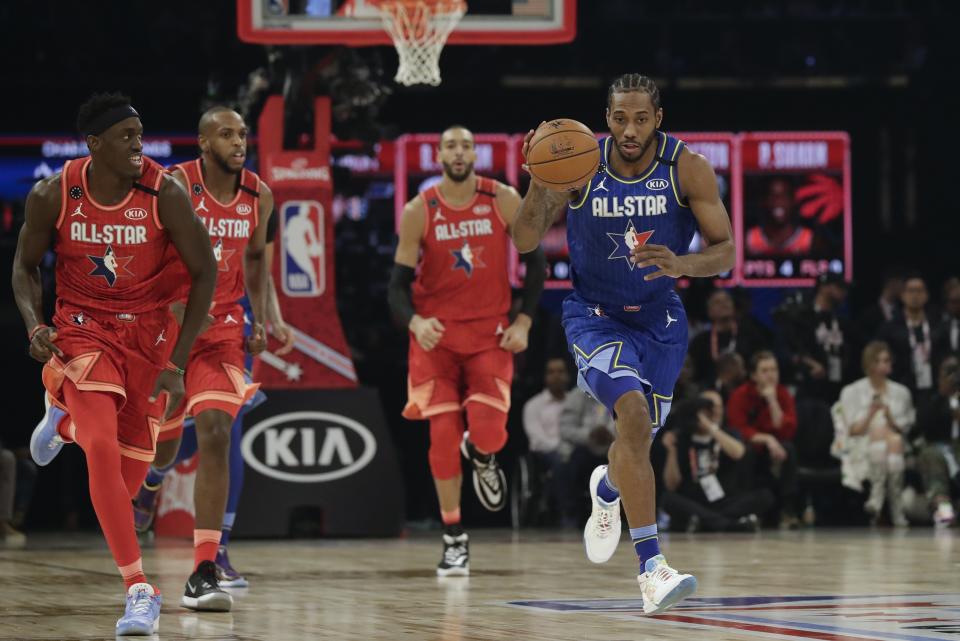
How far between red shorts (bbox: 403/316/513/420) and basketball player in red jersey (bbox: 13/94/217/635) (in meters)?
2.64

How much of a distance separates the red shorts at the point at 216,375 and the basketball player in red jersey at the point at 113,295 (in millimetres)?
947

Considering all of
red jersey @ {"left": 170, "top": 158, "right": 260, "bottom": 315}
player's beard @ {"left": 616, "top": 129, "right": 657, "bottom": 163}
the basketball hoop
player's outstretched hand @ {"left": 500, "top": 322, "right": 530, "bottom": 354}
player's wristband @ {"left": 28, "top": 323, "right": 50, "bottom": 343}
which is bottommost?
player's outstretched hand @ {"left": 500, "top": 322, "right": 530, "bottom": 354}

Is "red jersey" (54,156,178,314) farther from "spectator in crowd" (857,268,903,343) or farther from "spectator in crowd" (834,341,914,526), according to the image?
"spectator in crowd" (857,268,903,343)

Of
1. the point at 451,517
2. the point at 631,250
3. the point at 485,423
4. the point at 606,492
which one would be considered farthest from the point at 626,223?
the point at 451,517

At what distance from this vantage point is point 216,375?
683cm

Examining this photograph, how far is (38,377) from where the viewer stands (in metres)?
14.2

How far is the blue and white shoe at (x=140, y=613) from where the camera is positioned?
528cm

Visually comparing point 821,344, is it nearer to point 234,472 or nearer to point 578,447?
point 578,447

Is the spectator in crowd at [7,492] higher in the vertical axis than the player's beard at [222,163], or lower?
lower

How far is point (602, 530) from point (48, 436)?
7.11 ft

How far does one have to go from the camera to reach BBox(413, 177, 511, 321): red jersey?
27.6ft

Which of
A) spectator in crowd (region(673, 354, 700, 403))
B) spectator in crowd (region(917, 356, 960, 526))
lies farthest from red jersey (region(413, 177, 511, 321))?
spectator in crowd (region(917, 356, 960, 526))

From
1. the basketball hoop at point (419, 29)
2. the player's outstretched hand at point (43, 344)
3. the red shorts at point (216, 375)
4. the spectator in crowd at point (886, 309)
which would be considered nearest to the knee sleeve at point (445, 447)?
the red shorts at point (216, 375)

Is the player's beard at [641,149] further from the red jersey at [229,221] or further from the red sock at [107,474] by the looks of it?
the red sock at [107,474]
